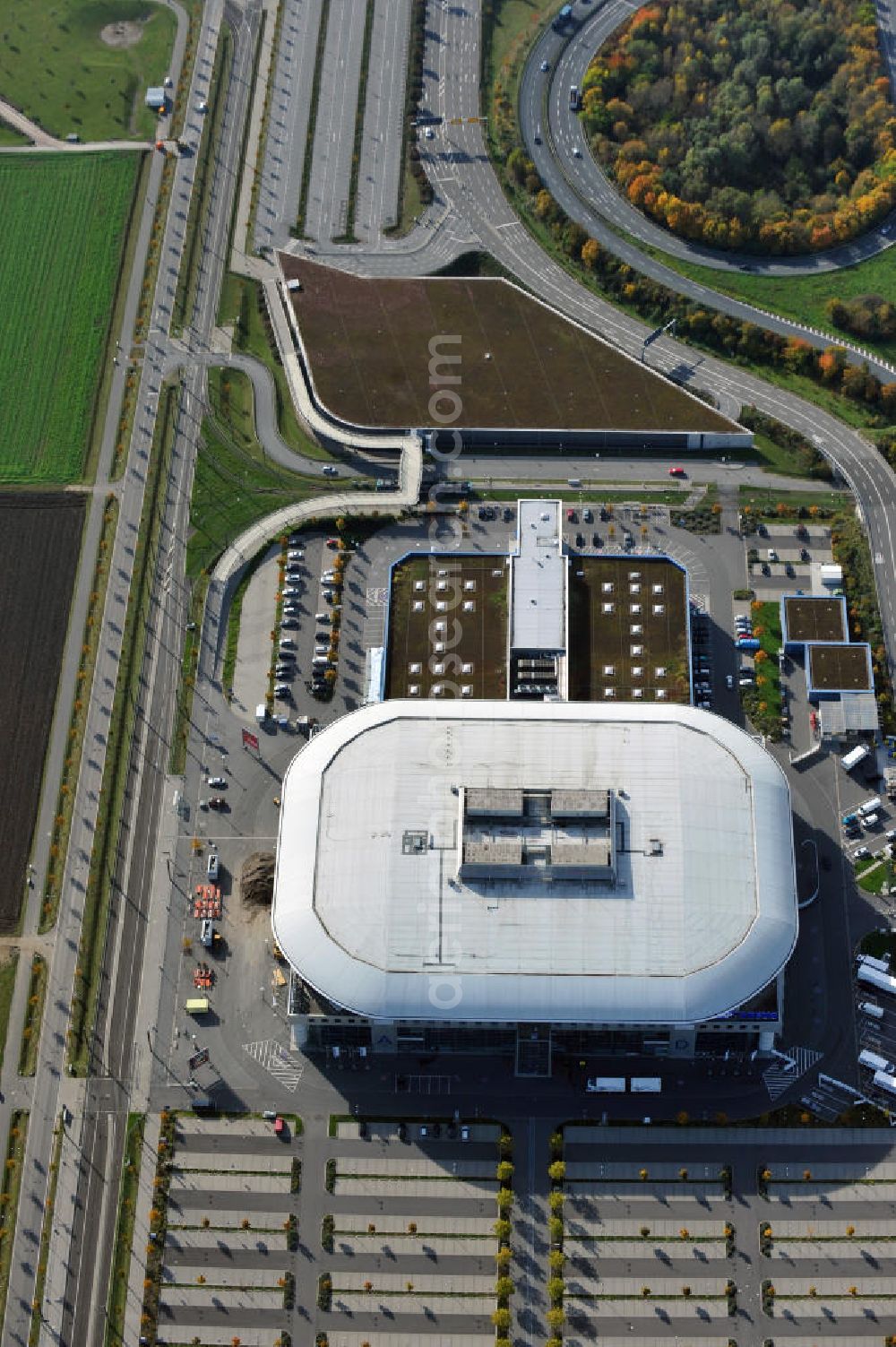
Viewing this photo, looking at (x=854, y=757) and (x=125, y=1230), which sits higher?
(x=854, y=757)

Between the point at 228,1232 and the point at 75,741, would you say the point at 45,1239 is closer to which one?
the point at 228,1232

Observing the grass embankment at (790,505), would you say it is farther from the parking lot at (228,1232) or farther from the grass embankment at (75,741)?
the parking lot at (228,1232)

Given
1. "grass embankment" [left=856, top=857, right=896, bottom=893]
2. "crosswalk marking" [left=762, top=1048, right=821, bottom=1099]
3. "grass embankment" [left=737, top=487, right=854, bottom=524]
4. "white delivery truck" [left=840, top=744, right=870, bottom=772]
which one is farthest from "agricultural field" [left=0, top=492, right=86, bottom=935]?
"white delivery truck" [left=840, top=744, right=870, bottom=772]

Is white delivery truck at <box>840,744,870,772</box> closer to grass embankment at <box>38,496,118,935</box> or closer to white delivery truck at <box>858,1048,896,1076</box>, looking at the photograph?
white delivery truck at <box>858,1048,896,1076</box>

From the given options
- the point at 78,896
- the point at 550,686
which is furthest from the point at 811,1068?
the point at 78,896

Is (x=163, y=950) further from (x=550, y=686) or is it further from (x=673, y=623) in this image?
(x=673, y=623)

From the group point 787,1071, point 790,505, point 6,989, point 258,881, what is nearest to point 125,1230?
point 6,989

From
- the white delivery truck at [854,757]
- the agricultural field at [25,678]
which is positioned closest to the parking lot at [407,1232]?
the agricultural field at [25,678]
